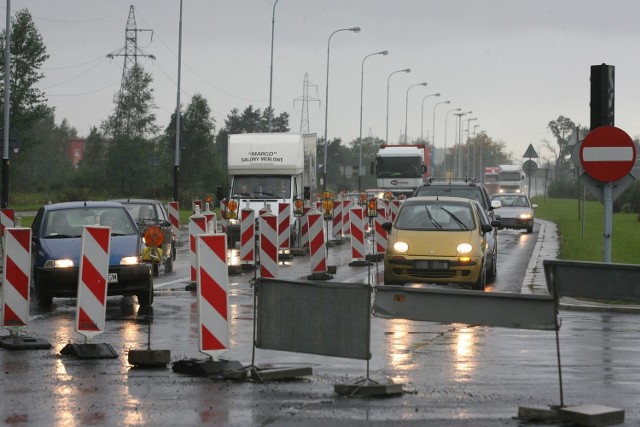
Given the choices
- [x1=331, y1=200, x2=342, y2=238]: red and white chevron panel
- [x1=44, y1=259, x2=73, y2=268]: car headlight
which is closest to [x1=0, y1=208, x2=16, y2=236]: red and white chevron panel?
[x1=44, y1=259, x2=73, y2=268]: car headlight

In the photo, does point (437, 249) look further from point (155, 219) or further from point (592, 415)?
point (592, 415)

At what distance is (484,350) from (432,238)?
7.98 m

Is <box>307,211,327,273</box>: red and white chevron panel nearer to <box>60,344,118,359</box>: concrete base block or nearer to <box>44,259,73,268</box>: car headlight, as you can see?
<box>44,259,73,268</box>: car headlight

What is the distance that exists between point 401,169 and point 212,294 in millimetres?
53266

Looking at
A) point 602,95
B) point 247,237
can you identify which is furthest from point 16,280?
point 247,237

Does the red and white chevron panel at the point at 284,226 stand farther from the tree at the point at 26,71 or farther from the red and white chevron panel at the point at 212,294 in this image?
the tree at the point at 26,71

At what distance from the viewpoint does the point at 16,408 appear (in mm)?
9531

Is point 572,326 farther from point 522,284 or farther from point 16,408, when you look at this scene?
point 16,408

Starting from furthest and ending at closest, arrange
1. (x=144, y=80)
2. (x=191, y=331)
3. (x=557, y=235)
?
1. (x=144, y=80)
2. (x=557, y=235)
3. (x=191, y=331)

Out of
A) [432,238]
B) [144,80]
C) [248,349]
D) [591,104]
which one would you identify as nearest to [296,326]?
[248,349]

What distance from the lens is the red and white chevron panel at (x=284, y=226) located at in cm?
2997

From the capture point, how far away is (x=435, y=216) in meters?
22.0

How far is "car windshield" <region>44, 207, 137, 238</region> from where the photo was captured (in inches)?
757

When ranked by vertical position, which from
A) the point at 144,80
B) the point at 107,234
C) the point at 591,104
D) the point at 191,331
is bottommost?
the point at 191,331
